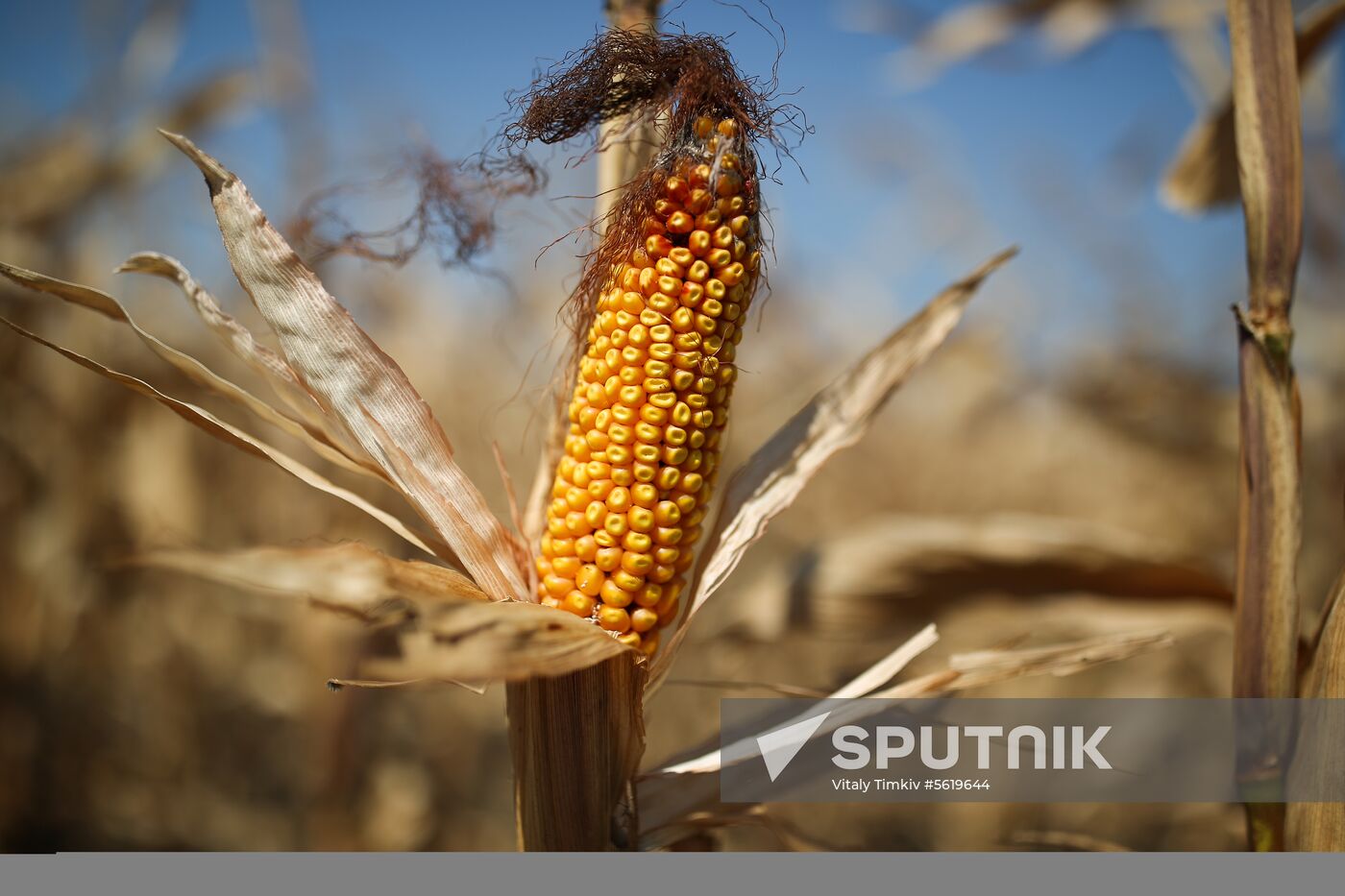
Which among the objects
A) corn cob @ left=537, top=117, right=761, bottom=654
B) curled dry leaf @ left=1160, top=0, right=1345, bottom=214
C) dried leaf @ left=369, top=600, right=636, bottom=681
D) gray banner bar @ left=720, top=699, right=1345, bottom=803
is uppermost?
curled dry leaf @ left=1160, top=0, right=1345, bottom=214

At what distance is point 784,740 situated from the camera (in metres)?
0.63

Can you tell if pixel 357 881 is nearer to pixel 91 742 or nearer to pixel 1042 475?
pixel 91 742

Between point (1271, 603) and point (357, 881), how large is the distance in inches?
33.7

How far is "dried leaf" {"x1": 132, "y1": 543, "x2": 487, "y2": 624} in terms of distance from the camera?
16.0 inches

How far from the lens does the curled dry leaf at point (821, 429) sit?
659 mm

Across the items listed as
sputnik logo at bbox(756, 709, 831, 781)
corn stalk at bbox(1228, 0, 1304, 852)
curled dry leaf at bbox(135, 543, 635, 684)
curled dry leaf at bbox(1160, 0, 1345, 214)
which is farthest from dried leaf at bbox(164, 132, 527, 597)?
curled dry leaf at bbox(1160, 0, 1345, 214)

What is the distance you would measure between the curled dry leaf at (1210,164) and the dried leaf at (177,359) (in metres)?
0.98

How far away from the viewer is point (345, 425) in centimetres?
58

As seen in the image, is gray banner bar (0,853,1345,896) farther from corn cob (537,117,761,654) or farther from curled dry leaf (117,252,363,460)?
curled dry leaf (117,252,363,460)

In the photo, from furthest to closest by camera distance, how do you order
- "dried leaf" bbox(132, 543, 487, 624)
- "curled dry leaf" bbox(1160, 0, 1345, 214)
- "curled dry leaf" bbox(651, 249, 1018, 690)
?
"curled dry leaf" bbox(1160, 0, 1345, 214), "curled dry leaf" bbox(651, 249, 1018, 690), "dried leaf" bbox(132, 543, 487, 624)

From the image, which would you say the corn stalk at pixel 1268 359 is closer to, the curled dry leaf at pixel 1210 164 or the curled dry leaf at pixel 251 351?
the curled dry leaf at pixel 1210 164

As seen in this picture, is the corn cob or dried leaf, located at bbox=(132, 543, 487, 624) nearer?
dried leaf, located at bbox=(132, 543, 487, 624)

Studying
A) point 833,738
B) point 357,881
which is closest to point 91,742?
point 357,881

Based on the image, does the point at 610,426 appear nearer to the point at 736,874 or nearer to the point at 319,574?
the point at 319,574
